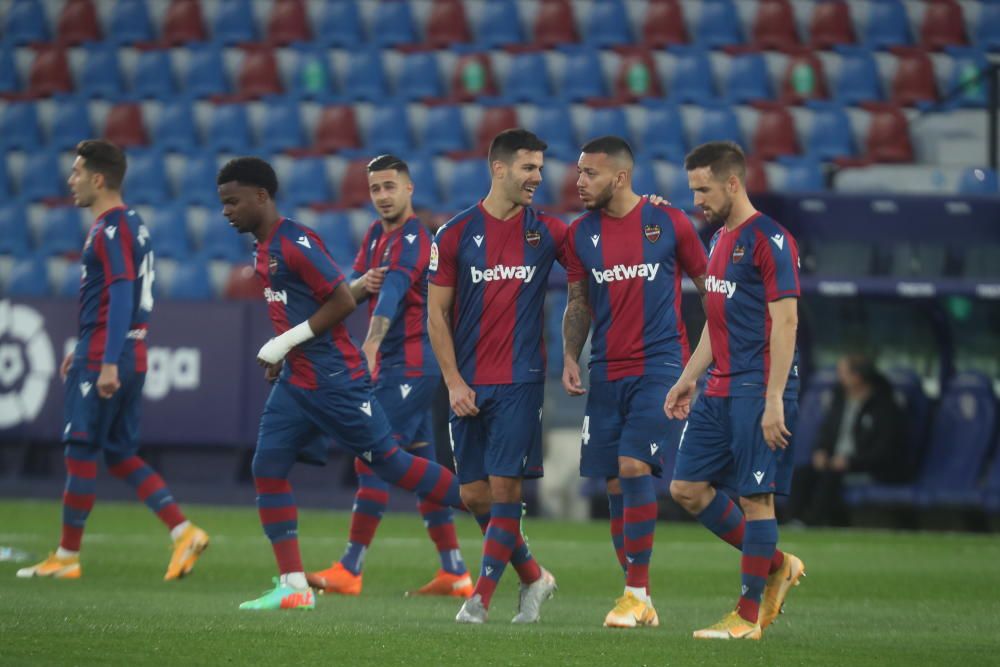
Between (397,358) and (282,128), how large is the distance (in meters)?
10.4

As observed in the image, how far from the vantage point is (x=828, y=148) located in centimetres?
1844

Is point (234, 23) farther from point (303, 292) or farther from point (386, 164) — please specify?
point (303, 292)

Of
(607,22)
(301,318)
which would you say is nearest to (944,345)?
(607,22)

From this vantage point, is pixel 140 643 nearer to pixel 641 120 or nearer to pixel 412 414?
pixel 412 414

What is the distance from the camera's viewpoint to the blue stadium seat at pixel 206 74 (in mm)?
19266

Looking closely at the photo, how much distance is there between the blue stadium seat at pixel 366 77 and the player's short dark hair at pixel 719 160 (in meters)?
12.5

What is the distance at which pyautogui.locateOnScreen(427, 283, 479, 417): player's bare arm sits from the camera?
22.9ft

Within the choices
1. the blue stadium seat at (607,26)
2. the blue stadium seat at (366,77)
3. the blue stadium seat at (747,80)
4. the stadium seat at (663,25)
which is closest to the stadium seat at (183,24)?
the blue stadium seat at (366,77)

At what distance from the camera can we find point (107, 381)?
8523mm

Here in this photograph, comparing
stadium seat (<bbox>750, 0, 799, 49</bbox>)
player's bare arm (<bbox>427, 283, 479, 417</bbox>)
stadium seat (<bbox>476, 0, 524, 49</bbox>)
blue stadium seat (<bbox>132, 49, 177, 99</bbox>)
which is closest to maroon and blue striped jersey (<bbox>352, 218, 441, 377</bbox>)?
player's bare arm (<bbox>427, 283, 479, 417</bbox>)

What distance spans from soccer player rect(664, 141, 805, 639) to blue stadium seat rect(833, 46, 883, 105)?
41.8 ft

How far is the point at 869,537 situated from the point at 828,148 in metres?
6.64

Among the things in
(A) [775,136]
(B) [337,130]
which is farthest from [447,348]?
(A) [775,136]

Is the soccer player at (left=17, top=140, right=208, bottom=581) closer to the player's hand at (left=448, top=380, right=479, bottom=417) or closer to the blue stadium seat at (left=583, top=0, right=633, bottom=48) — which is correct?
the player's hand at (left=448, top=380, right=479, bottom=417)
